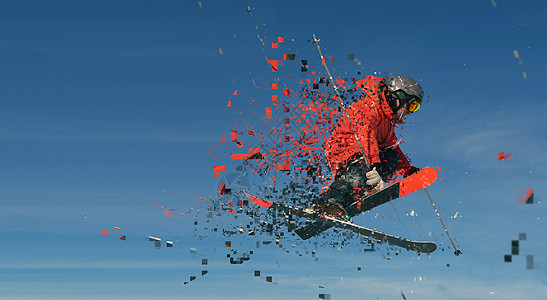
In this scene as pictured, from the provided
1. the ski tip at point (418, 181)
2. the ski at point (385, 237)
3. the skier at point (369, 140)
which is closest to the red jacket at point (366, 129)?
the skier at point (369, 140)

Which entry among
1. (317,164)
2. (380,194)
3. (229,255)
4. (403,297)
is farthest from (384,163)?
(229,255)

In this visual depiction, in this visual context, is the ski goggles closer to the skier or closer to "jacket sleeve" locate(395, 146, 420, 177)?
the skier

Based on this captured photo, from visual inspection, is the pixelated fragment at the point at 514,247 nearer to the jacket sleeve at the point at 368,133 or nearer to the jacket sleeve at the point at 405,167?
the jacket sleeve at the point at 405,167

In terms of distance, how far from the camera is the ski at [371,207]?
1394cm

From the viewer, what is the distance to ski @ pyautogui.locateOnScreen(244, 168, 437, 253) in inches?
549

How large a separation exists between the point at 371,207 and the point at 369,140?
5.95 ft

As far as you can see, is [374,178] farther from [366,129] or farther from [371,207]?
[366,129]

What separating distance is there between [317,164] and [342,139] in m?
0.81

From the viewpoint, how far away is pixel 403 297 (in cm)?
1319

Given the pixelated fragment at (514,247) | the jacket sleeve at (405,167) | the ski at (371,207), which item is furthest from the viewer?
the jacket sleeve at (405,167)

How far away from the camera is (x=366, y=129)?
13.3m

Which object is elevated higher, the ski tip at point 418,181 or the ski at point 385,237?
the ski tip at point 418,181

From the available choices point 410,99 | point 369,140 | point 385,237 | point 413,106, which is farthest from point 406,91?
point 385,237

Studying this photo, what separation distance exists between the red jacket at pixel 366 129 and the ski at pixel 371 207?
97 cm
